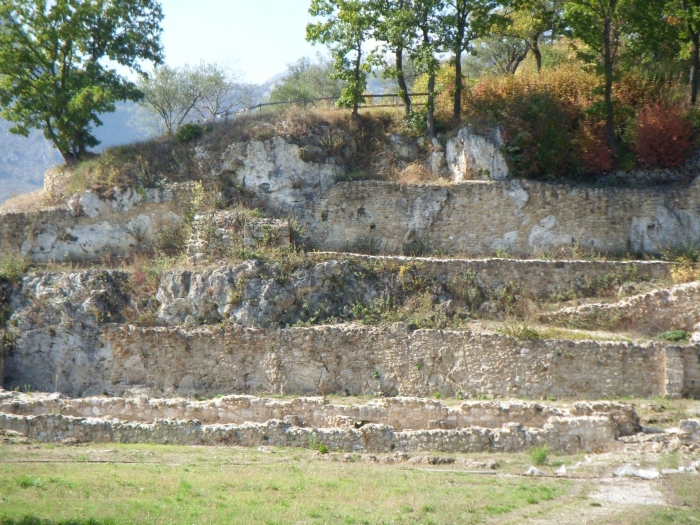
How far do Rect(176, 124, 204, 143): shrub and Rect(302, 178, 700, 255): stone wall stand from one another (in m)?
5.66

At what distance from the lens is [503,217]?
79.5ft

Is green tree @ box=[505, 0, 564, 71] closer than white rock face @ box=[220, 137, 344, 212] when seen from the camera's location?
No

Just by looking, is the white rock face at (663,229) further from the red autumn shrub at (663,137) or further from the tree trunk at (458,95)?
the tree trunk at (458,95)

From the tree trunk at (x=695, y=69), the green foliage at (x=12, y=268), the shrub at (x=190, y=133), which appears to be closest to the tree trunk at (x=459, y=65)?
the tree trunk at (x=695, y=69)

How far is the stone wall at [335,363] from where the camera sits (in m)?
18.6

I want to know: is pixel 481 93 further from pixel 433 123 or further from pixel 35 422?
pixel 35 422

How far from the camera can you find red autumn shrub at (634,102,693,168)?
2431 cm

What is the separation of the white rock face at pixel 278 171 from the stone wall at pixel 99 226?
2.06m

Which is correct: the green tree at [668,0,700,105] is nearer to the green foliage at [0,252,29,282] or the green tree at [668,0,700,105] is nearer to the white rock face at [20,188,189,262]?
the white rock face at [20,188,189,262]

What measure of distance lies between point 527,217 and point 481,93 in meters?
5.53

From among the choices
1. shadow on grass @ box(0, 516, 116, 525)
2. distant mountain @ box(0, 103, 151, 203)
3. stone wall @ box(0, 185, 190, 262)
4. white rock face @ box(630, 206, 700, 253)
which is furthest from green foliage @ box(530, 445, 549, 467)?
distant mountain @ box(0, 103, 151, 203)

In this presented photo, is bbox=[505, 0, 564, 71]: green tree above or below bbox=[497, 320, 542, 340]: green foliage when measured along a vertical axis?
above

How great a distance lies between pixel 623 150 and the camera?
25.5 metres

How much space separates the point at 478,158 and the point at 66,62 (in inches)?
609
